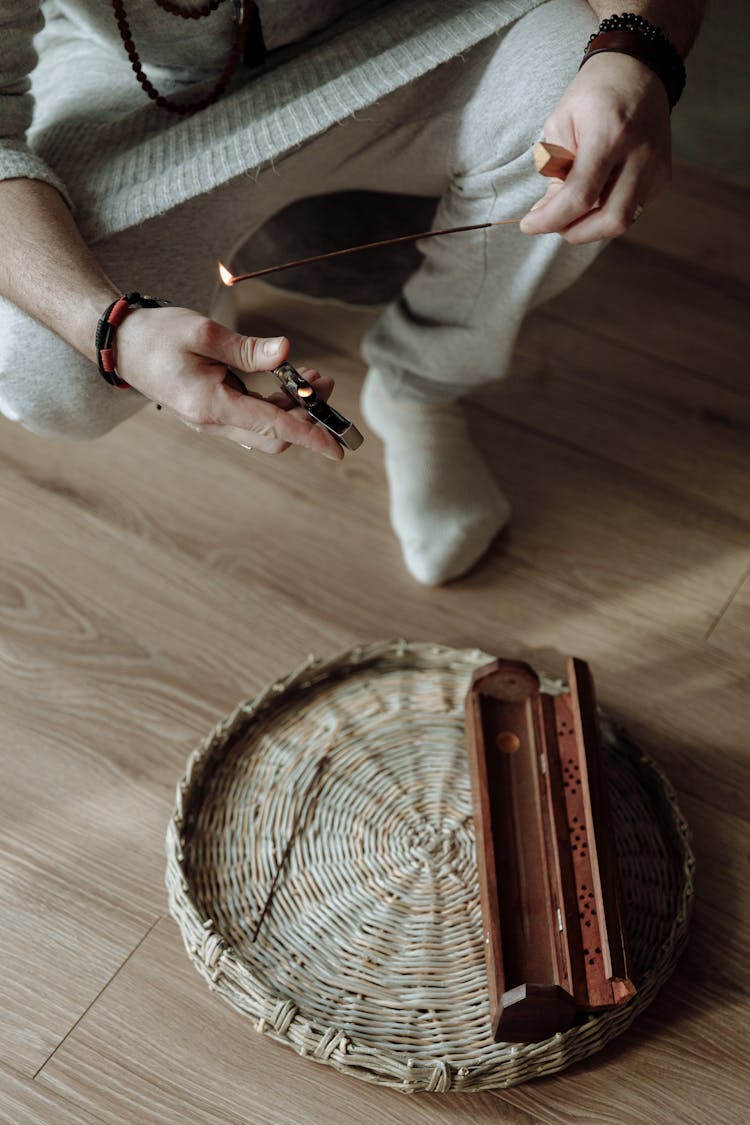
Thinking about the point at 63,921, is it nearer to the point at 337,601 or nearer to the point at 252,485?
the point at 337,601

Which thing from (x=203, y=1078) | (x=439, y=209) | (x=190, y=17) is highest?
(x=190, y=17)

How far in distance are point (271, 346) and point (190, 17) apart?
38 cm

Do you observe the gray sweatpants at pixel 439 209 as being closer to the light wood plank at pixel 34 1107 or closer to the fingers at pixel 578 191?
the fingers at pixel 578 191

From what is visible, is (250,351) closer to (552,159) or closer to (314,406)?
(314,406)

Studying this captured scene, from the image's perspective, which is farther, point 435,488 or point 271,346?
point 435,488

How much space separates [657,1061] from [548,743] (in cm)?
27

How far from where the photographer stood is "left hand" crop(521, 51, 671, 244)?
2.48 ft

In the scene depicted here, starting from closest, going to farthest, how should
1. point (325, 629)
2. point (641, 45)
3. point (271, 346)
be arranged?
point (271, 346) < point (641, 45) < point (325, 629)

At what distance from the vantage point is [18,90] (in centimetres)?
86

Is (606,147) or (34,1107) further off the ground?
(606,147)

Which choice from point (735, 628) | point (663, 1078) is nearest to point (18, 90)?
point (735, 628)

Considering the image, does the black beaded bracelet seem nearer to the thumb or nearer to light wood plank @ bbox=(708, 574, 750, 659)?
the thumb

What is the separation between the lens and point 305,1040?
816mm

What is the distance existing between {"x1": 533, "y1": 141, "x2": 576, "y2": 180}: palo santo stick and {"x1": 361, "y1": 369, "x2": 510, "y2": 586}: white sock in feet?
1.45
